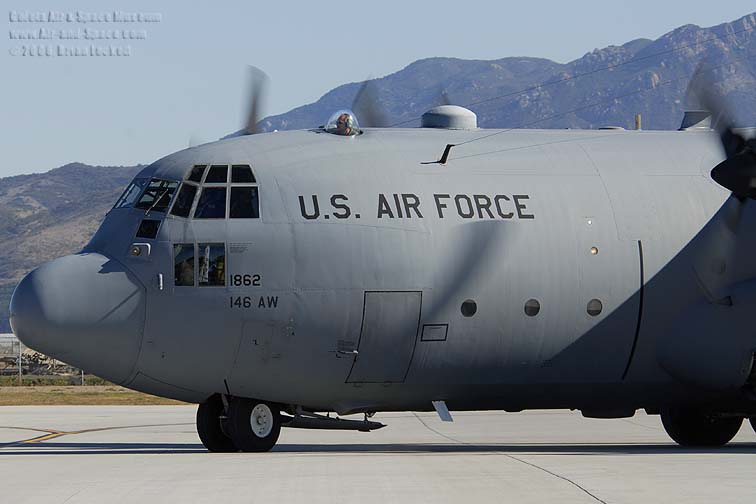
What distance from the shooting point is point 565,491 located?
17266 mm

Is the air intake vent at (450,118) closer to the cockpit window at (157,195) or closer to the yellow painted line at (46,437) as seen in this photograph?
the cockpit window at (157,195)

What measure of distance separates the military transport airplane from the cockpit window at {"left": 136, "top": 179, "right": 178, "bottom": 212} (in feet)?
0.13

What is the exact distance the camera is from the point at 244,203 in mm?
24359

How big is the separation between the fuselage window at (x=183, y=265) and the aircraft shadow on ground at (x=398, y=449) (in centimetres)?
351

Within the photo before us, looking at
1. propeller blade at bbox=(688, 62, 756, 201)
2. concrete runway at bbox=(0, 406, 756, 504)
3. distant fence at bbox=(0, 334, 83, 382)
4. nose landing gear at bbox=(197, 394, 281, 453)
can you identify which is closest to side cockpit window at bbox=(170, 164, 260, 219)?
nose landing gear at bbox=(197, 394, 281, 453)

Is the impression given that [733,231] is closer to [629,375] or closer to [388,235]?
[629,375]

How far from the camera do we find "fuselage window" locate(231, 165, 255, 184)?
24.5 metres

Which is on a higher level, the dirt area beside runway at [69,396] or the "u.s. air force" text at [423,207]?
the "u.s. air force" text at [423,207]

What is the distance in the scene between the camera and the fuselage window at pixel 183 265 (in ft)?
78.2

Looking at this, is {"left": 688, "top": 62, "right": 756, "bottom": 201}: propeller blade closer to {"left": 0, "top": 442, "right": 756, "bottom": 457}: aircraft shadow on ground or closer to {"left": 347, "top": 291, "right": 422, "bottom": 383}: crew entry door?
{"left": 0, "top": 442, "right": 756, "bottom": 457}: aircraft shadow on ground

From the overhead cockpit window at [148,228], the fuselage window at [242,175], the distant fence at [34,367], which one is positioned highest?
the fuselage window at [242,175]

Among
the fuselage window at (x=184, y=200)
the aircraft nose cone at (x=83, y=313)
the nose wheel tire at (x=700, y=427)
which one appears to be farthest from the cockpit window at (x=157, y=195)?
the nose wheel tire at (x=700, y=427)

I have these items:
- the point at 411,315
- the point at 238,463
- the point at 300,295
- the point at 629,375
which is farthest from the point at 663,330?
the point at 238,463

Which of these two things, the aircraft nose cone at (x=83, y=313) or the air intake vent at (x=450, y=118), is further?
the air intake vent at (x=450, y=118)
